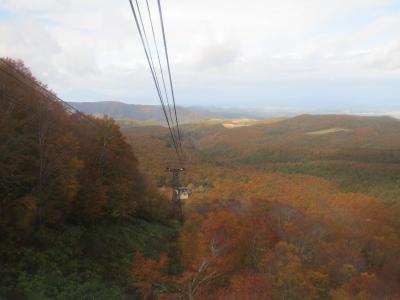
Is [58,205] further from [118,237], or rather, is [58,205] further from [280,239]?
[280,239]

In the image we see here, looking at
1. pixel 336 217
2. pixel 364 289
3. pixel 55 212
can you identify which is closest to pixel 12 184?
pixel 55 212

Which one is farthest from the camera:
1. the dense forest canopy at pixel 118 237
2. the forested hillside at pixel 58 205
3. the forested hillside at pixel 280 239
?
the forested hillside at pixel 280 239

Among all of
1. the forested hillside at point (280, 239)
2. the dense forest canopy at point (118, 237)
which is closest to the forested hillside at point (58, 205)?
the dense forest canopy at point (118, 237)

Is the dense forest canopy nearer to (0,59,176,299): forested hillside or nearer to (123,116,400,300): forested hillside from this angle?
(0,59,176,299): forested hillside

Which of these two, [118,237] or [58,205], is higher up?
[58,205]

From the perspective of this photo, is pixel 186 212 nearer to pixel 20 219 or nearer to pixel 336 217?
pixel 336 217

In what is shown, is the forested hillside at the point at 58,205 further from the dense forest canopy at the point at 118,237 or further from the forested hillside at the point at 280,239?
the forested hillside at the point at 280,239

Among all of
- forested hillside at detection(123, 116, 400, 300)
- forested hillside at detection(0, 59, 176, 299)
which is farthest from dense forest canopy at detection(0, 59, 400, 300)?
forested hillside at detection(123, 116, 400, 300)

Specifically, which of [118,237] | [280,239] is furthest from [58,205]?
[280,239]
